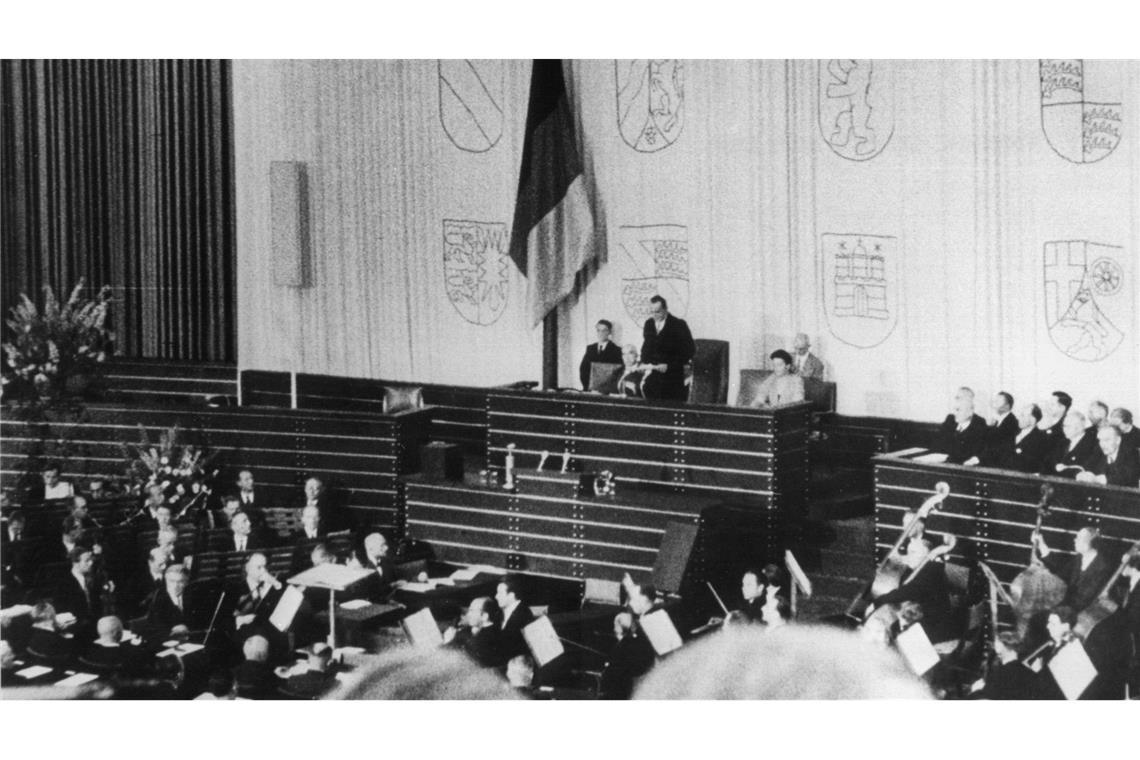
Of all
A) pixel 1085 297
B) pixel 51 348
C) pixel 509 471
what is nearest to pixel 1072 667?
pixel 1085 297

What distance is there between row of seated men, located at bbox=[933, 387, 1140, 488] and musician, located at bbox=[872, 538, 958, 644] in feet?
2.39

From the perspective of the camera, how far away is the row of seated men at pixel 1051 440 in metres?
9.74

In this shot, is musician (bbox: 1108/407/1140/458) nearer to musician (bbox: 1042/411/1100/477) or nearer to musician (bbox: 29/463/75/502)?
musician (bbox: 1042/411/1100/477)

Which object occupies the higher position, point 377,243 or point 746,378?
point 377,243

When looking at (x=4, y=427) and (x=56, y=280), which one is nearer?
(x=4, y=427)

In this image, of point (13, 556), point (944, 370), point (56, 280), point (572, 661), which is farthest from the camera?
point (56, 280)

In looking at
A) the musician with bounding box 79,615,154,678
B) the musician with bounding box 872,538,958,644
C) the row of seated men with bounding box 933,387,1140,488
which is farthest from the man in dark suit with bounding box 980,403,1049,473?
the musician with bounding box 79,615,154,678

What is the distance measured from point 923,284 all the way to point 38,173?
7.52 metres

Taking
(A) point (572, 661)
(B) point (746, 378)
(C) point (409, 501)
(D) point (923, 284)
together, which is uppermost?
(D) point (923, 284)

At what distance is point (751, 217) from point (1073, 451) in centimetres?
375

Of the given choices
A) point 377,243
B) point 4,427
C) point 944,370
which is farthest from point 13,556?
point 944,370

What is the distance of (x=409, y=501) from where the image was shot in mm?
11727

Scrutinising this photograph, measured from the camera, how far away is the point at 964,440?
410 inches

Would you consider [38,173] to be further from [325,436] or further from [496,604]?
[496,604]
